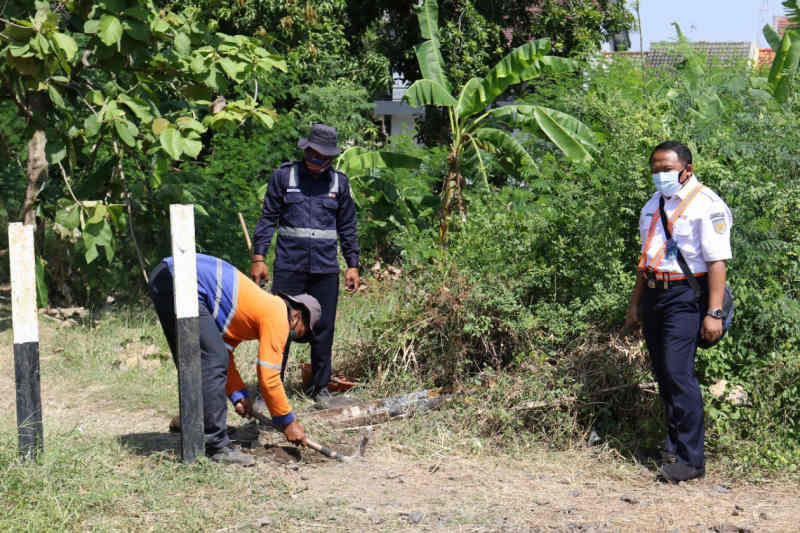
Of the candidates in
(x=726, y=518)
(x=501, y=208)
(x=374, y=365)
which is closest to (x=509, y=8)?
(x=501, y=208)

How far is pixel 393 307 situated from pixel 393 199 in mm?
3801

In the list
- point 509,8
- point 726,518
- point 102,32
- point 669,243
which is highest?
point 509,8

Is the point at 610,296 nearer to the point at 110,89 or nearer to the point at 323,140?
the point at 323,140

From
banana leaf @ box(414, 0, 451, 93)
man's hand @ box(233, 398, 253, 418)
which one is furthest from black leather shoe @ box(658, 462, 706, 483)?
banana leaf @ box(414, 0, 451, 93)

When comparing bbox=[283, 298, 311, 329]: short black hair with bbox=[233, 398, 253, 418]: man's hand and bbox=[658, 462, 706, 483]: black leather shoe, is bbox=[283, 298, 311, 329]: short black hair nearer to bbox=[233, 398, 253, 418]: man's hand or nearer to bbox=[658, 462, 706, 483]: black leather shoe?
bbox=[233, 398, 253, 418]: man's hand

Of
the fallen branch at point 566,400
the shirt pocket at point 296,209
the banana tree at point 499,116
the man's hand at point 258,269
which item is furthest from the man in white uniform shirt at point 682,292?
the banana tree at point 499,116

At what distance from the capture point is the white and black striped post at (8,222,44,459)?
15.1ft

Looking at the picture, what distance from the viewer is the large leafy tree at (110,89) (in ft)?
24.1

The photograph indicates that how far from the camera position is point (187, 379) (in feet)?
15.9

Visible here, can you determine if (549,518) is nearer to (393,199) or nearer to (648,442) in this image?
(648,442)

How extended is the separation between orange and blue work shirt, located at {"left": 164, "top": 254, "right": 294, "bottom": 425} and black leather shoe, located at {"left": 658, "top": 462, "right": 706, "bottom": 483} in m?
2.21

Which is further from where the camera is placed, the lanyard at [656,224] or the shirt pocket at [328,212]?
the shirt pocket at [328,212]

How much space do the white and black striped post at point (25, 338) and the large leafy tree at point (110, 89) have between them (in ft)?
8.89

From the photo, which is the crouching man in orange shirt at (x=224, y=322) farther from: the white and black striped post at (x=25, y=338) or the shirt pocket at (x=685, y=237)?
the shirt pocket at (x=685, y=237)
